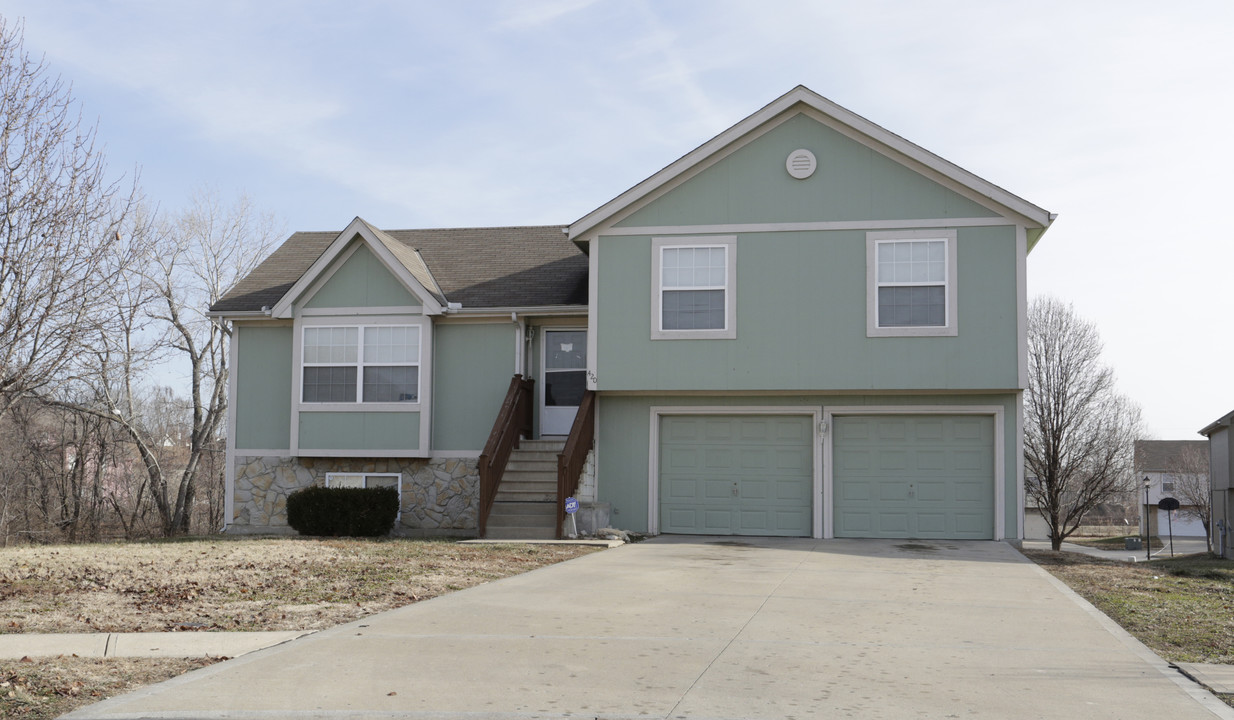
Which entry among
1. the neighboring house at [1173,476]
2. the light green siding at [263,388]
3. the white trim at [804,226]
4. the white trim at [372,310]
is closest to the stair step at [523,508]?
the white trim at [372,310]

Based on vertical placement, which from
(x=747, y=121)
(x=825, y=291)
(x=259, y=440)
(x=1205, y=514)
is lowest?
(x=1205, y=514)

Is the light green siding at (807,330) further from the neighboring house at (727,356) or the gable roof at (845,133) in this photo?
the gable roof at (845,133)

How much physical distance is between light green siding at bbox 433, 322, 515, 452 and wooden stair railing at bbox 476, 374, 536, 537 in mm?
365

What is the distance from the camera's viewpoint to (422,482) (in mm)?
19328

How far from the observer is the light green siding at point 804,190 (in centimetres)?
1736

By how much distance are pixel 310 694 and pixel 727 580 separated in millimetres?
6187

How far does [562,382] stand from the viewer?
19.8 meters

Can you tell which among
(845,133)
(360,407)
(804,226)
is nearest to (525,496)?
(360,407)

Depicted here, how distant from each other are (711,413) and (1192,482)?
50661 millimetres

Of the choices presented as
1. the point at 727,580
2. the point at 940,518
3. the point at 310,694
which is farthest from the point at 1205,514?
the point at 310,694

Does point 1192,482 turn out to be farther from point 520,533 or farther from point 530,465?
point 520,533

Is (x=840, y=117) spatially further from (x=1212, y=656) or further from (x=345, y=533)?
(x=1212, y=656)

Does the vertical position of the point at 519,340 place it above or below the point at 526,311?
below

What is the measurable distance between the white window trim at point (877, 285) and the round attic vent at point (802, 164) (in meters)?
1.42
